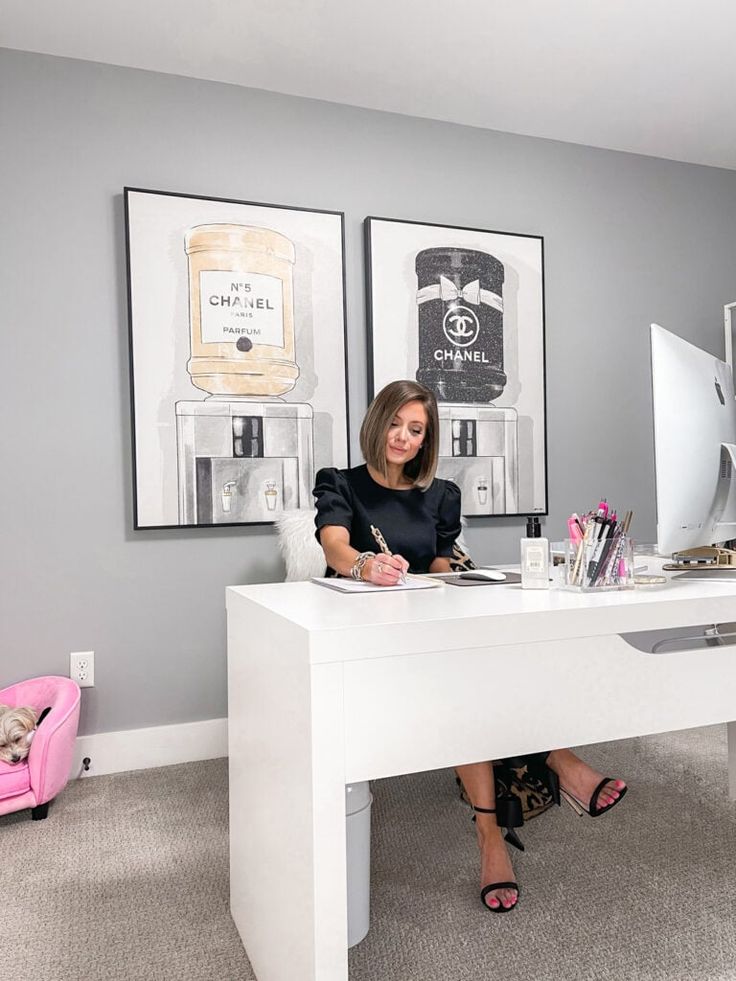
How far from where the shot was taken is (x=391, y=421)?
2197 mm

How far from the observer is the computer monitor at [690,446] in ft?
5.20

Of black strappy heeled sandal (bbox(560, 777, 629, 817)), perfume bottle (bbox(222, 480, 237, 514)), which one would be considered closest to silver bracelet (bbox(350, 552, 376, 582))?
black strappy heeled sandal (bbox(560, 777, 629, 817))

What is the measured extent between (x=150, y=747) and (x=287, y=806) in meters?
1.62

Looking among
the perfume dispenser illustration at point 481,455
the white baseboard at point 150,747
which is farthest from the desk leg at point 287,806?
the perfume dispenser illustration at point 481,455

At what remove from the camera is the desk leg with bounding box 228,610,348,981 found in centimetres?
110

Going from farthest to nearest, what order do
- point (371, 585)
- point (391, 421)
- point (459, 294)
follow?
1. point (459, 294)
2. point (391, 421)
3. point (371, 585)

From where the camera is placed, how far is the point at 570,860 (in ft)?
6.07

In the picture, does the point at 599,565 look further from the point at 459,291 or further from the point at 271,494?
the point at 459,291

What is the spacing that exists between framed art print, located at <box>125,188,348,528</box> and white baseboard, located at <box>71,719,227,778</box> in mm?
736

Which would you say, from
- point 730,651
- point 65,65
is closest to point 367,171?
point 65,65

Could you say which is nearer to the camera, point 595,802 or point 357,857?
point 357,857

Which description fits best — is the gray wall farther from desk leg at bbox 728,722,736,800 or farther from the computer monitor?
the computer monitor

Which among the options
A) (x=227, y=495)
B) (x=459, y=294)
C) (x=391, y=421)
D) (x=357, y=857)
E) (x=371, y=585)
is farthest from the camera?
(x=459, y=294)

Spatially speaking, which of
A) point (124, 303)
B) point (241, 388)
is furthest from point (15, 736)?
point (124, 303)
